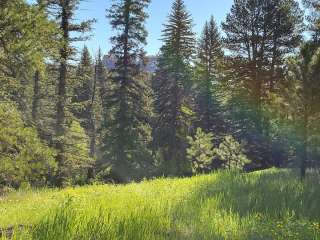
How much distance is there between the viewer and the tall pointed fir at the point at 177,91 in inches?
1503

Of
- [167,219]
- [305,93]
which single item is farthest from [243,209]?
[305,93]

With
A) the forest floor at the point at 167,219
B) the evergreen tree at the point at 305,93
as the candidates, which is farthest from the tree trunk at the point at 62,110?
the forest floor at the point at 167,219

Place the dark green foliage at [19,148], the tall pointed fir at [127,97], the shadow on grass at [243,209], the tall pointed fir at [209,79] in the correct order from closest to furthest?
the shadow on grass at [243,209] < the dark green foliage at [19,148] < the tall pointed fir at [127,97] < the tall pointed fir at [209,79]

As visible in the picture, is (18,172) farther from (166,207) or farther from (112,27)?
(112,27)

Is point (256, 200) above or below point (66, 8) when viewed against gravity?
below

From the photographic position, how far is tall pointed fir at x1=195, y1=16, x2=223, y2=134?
139 ft

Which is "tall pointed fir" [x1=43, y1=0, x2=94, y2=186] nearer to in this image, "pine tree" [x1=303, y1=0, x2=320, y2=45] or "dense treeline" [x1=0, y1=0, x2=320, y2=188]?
"dense treeline" [x1=0, y1=0, x2=320, y2=188]

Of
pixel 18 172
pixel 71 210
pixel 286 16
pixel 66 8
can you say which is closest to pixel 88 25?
pixel 66 8

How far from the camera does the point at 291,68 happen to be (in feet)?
55.9

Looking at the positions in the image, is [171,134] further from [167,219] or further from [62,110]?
[167,219]

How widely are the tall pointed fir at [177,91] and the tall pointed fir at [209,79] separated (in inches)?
143

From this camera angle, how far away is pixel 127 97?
3512cm

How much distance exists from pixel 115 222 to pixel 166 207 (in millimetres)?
1852

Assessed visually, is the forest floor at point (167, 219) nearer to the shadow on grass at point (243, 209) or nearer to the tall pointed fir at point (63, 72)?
the shadow on grass at point (243, 209)
